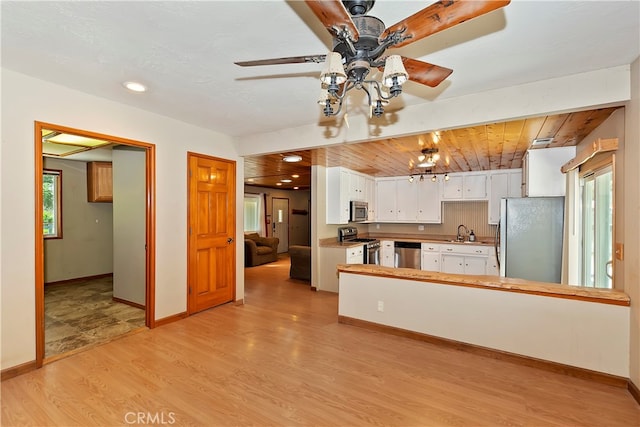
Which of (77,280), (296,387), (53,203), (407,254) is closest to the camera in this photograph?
(296,387)

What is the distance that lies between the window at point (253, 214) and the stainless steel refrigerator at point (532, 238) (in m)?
7.00

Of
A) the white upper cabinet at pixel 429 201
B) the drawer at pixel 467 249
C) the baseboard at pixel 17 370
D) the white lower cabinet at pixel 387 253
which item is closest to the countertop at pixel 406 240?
the drawer at pixel 467 249

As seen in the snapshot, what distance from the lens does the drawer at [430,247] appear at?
6.05 m

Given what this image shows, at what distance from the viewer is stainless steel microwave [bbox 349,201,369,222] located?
5926 millimetres

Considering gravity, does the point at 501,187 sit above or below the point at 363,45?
below

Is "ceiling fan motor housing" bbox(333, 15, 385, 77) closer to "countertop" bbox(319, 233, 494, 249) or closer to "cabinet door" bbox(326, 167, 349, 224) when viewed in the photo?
"countertop" bbox(319, 233, 494, 249)

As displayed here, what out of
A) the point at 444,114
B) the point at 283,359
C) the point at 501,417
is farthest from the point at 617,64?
the point at 283,359

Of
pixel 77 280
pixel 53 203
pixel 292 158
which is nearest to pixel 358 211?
pixel 292 158

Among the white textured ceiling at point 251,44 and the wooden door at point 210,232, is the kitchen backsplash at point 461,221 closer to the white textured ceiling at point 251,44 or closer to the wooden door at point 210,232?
the white textured ceiling at point 251,44

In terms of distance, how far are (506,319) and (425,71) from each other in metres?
2.36

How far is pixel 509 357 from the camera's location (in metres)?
2.69

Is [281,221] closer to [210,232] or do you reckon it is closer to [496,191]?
[210,232]

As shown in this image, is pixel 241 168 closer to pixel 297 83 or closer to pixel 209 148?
pixel 209 148

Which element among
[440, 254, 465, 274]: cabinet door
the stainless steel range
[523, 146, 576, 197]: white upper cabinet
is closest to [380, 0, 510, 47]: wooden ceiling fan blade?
[523, 146, 576, 197]: white upper cabinet
